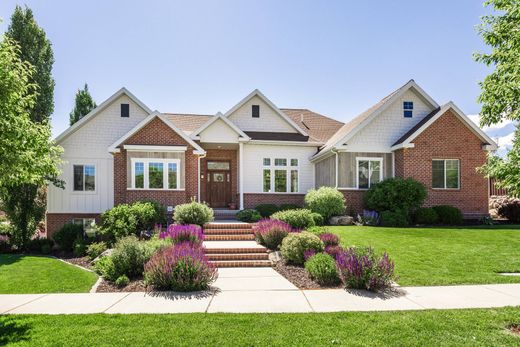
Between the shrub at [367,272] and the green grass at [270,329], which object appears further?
the shrub at [367,272]

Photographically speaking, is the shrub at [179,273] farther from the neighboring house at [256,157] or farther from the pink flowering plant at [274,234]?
the neighboring house at [256,157]

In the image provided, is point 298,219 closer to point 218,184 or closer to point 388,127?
point 218,184

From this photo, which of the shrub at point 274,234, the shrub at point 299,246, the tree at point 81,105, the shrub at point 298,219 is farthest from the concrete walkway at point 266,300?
the tree at point 81,105

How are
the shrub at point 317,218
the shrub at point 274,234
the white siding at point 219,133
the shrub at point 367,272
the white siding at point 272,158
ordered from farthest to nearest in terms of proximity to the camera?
the white siding at point 272,158 → the white siding at point 219,133 → the shrub at point 317,218 → the shrub at point 274,234 → the shrub at point 367,272

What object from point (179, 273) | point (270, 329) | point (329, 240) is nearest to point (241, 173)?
point (329, 240)

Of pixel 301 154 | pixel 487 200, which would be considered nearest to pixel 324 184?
pixel 301 154

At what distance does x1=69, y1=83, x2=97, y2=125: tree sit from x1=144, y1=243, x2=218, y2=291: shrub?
27.0 meters

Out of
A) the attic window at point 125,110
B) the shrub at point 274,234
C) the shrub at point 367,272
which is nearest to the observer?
→ the shrub at point 367,272

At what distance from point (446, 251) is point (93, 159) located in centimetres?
1736

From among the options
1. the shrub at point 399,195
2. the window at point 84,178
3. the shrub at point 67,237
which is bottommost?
the shrub at point 67,237

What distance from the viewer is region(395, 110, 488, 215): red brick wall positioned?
57.1 feet

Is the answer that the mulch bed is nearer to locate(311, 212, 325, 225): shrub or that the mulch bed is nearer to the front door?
locate(311, 212, 325, 225): shrub

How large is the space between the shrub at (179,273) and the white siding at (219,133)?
11.8 m

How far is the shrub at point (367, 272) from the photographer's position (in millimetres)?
6859
